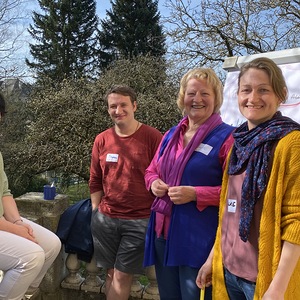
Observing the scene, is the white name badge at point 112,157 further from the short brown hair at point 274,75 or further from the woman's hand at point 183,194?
the short brown hair at point 274,75

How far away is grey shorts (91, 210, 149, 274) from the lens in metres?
2.51

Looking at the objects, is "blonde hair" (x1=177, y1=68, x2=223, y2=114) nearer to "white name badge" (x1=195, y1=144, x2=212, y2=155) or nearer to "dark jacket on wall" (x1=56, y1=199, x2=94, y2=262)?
"white name badge" (x1=195, y1=144, x2=212, y2=155)

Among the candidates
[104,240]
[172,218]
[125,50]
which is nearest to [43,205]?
[104,240]

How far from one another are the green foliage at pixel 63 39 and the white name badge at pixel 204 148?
75.1 feet

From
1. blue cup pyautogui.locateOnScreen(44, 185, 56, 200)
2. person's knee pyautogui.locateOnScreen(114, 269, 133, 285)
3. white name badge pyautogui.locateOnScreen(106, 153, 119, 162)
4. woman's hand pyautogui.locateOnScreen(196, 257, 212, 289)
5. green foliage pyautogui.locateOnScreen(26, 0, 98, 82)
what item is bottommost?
person's knee pyautogui.locateOnScreen(114, 269, 133, 285)

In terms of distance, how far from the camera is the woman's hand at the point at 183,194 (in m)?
1.86

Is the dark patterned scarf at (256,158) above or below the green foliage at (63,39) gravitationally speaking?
below

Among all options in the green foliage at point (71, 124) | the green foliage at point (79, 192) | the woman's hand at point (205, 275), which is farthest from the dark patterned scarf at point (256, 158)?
the green foliage at point (79, 192)

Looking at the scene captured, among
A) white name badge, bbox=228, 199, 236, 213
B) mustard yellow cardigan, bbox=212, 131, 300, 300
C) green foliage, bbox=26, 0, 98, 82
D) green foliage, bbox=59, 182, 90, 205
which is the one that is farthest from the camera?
green foliage, bbox=26, 0, 98, 82

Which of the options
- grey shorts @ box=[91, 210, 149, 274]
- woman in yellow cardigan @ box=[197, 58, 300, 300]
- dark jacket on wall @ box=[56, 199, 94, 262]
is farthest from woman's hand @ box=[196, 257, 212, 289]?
dark jacket on wall @ box=[56, 199, 94, 262]

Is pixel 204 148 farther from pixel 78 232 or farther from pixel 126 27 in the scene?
pixel 126 27

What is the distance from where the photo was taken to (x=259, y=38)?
33.4 ft

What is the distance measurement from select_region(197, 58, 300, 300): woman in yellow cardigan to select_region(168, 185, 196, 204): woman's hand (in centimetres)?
23

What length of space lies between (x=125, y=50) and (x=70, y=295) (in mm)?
23053
